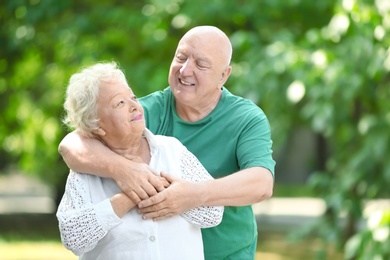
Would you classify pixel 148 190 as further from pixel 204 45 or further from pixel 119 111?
pixel 204 45

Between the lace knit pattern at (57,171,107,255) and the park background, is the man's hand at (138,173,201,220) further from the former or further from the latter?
the park background

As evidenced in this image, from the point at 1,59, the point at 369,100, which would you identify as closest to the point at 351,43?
the point at 369,100

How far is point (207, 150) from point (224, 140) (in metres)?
0.06

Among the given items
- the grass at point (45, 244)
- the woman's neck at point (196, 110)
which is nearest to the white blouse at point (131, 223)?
the woman's neck at point (196, 110)

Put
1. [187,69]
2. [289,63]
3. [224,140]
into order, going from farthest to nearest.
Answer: [289,63], [224,140], [187,69]

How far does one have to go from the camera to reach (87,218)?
8.70 ft

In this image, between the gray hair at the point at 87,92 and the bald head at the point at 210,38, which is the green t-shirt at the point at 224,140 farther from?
the gray hair at the point at 87,92

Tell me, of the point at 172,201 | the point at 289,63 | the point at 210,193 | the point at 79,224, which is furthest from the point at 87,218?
the point at 289,63

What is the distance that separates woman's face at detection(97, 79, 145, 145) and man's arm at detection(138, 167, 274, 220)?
0.18 m

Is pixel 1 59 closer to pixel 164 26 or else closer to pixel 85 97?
pixel 164 26

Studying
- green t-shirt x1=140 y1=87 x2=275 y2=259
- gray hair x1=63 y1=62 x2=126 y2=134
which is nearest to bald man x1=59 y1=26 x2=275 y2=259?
green t-shirt x1=140 y1=87 x2=275 y2=259

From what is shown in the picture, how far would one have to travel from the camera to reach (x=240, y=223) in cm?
312

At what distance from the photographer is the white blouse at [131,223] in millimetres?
2658

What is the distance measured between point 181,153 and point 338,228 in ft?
18.5
